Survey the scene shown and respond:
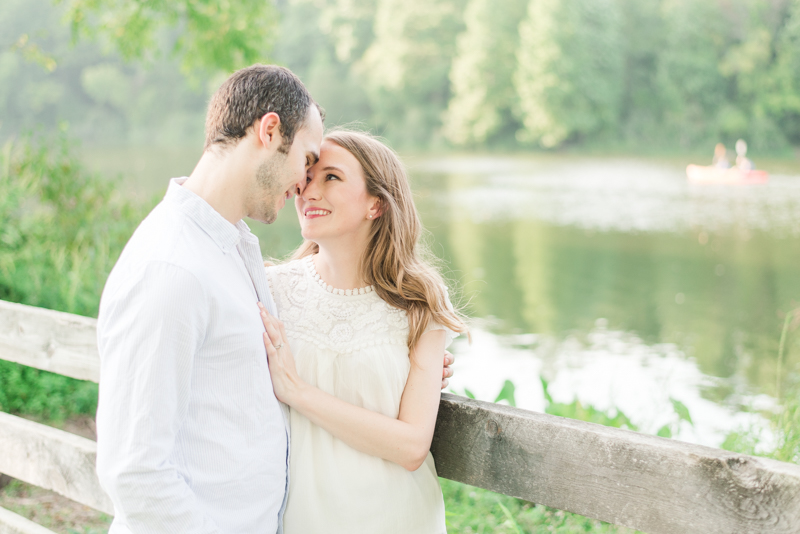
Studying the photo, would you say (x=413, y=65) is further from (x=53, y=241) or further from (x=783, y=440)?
(x=783, y=440)

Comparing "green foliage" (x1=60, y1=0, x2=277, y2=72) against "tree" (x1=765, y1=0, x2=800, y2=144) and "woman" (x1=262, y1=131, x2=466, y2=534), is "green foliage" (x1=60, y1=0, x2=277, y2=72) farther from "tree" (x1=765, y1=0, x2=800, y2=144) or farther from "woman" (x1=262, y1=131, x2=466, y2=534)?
"tree" (x1=765, y1=0, x2=800, y2=144)

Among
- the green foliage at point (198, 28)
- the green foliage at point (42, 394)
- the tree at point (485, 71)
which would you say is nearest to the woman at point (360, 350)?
the green foliage at point (42, 394)

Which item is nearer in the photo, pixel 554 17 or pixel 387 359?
pixel 387 359

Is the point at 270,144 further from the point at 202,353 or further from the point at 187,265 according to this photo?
the point at 202,353

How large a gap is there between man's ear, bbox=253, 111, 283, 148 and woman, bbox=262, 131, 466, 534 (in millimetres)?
377

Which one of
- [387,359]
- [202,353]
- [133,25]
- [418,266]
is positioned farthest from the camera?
[133,25]

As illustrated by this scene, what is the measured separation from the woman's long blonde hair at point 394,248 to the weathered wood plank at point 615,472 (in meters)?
0.26

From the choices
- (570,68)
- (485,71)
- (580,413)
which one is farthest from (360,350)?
(485,71)

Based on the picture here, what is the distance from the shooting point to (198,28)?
9.34m

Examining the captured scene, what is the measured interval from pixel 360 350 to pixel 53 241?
6197 millimetres

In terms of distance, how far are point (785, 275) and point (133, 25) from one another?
39.5ft

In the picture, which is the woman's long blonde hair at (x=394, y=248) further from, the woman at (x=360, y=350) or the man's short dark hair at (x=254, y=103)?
the man's short dark hair at (x=254, y=103)

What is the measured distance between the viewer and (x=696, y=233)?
55.9ft

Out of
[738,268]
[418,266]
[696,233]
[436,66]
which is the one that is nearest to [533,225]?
[696,233]
